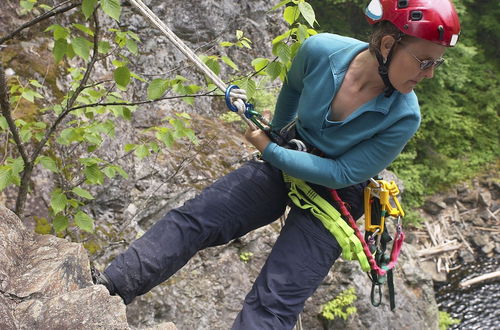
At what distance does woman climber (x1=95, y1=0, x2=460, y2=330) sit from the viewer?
201cm

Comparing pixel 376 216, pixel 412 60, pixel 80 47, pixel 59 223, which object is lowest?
pixel 376 216

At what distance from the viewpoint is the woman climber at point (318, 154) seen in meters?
2.01

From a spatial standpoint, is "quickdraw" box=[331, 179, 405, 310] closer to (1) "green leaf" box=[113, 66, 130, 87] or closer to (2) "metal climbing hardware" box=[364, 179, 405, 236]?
(2) "metal climbing hardware" box=[364, 179, 405, 236]

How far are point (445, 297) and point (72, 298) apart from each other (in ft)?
27.8

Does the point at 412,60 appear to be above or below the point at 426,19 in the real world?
below

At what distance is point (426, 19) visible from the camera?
1.93 m

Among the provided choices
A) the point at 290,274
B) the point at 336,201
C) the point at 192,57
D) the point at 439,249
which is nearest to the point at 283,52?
the point at 192,57

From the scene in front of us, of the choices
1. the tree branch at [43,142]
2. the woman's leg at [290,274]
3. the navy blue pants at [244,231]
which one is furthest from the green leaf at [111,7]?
the woman's leg at [290,274]

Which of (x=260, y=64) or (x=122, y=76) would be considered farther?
(x=260, y=64)

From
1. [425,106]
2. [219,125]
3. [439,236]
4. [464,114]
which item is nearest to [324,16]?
[425,106]

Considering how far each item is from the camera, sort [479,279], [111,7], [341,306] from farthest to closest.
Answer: [479,279] → [341,306] → [111,7]

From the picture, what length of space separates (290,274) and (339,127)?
0.78 meters

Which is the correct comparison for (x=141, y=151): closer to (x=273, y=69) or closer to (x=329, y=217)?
(x=273, y=69)

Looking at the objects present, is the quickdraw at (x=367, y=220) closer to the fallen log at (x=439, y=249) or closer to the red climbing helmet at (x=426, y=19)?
the red climbing helmet at (x=426, y=19)
